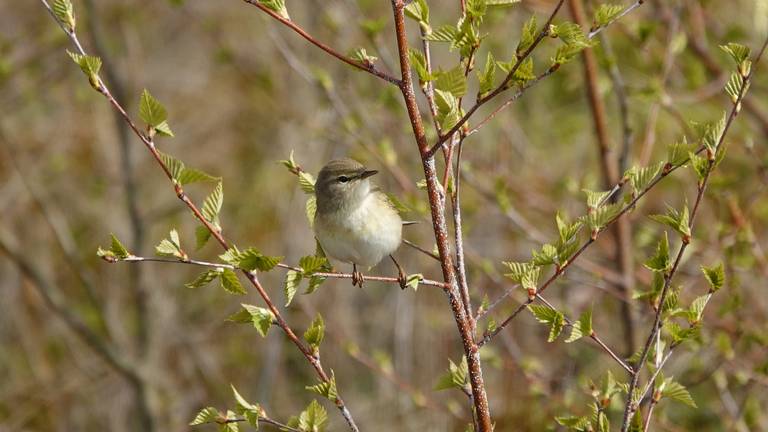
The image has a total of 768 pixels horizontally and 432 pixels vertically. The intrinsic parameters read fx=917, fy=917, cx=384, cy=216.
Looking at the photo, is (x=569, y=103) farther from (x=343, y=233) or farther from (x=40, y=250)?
(x=343, y=233)

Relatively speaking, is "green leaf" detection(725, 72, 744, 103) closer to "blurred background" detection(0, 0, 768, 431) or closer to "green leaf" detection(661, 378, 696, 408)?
"green leaf" detection(661, 378, 696, 408)

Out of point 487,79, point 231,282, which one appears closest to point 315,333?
point 231,282

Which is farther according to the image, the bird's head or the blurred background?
the blurred background

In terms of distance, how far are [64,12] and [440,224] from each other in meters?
0.98

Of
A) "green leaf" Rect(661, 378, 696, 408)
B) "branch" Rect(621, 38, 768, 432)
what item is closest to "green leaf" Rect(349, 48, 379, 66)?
"branch" Rect(621, 38, 768, 432)

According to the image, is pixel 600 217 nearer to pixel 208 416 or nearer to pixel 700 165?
pixel 700 165

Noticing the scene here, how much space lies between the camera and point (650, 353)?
234 cm

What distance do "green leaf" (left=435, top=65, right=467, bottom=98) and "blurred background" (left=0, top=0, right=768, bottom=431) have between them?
157 centimetres

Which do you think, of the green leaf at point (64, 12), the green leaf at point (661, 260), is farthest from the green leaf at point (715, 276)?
the green leaf at point (64, 12)

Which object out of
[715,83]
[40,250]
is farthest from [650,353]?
[40,250]

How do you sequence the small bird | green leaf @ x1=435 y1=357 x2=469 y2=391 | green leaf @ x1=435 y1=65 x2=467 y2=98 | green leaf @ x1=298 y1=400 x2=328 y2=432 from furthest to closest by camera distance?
the small bird, green leaf @ x1=435 y1=357 x2=469 y2=391, green leaf @ x1=298 y1=400 x2=328 y2=432, green leaf @ x1=435 y1=65 x2=467 y2=98

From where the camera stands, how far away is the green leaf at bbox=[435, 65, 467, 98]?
1835 mm

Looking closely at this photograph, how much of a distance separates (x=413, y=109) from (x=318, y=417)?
Result: 2.50ft

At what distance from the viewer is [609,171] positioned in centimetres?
425
